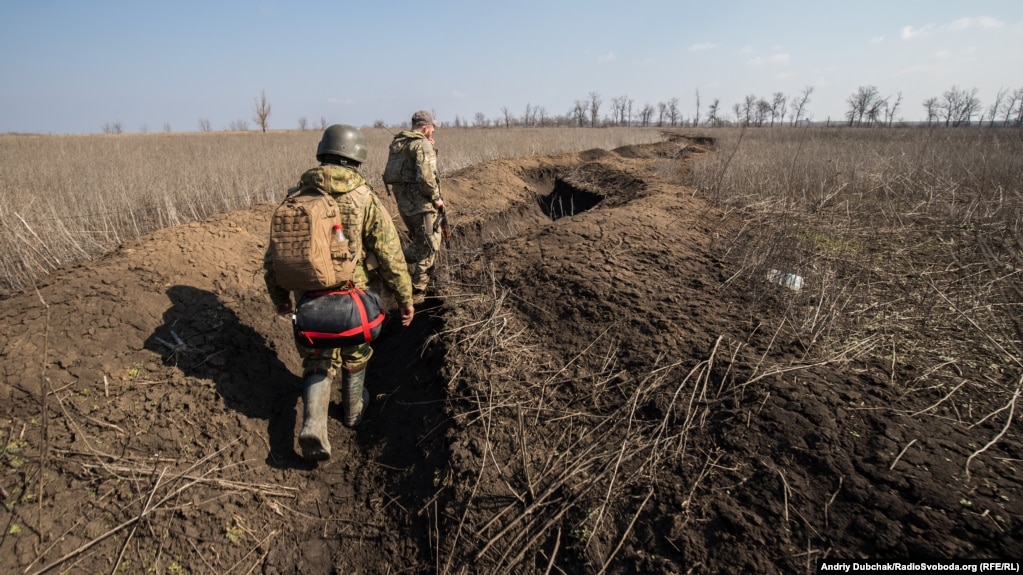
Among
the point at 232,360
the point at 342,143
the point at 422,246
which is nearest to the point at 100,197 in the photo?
the point at 422,246

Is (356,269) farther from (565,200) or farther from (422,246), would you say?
(565,200)

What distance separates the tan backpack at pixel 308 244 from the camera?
225 centimetres

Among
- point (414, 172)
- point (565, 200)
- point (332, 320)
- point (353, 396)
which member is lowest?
point (353, 396)

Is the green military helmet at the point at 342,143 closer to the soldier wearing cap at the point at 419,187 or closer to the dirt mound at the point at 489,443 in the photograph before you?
the dirt mound at the point at 489,443

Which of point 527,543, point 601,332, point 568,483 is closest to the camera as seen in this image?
point 527,543

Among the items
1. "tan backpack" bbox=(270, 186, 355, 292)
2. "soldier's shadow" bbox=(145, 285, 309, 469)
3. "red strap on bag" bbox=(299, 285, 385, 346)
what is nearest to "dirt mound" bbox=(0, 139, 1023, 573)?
"soldier's shadow" bbox=(145, 285, 309, 469)

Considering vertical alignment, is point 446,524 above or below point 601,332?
below

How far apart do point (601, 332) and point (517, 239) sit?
1.91 metres

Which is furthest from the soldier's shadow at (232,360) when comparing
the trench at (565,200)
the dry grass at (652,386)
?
the trench at (565,200)

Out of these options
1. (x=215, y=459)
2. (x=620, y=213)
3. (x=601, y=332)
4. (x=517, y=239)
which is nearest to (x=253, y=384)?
(x=215, y=459)

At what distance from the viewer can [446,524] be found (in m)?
2.00

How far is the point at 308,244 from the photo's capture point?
2.25m

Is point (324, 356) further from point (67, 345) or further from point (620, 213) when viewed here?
point (620, 213)

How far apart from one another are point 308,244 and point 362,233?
1.60 feet
